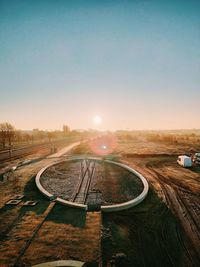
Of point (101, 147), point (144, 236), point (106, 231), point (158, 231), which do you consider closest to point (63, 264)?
point (106, 231)

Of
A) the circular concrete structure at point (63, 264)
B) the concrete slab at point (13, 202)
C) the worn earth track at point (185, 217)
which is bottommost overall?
the worn earth track at point (185, 217)

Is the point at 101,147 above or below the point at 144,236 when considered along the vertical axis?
above

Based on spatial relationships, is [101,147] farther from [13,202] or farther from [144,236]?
[144,236]

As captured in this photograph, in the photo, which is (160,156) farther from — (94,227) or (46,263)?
(46,263)

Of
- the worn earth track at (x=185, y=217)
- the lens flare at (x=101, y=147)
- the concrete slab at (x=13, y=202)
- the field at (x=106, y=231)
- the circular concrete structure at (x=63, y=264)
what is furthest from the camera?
the lens flare at (x=101, y=147)

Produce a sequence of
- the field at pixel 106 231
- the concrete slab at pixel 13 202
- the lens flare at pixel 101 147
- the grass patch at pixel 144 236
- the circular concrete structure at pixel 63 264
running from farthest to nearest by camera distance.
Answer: the lens flare at pixel 101 147
the concrete slab at pixel 13 202
the grass patch at pixel 144 236
the field at pixel 106 231
the circular concrete structure at pixel 63 264

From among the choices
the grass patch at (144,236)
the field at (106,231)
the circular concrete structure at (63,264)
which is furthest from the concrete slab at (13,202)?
the grass patch at (144,236)

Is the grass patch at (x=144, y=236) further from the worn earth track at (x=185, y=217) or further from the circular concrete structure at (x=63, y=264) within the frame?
the circular concrete structure at (x=63, y=264)

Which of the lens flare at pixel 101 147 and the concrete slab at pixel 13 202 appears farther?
the lens flare at pixel 101 147

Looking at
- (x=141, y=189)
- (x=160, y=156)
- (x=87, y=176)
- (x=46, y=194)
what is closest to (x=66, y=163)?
(x=87, y=176)

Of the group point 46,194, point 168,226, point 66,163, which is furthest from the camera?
point 66,163

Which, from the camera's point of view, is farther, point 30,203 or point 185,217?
point 30,203
